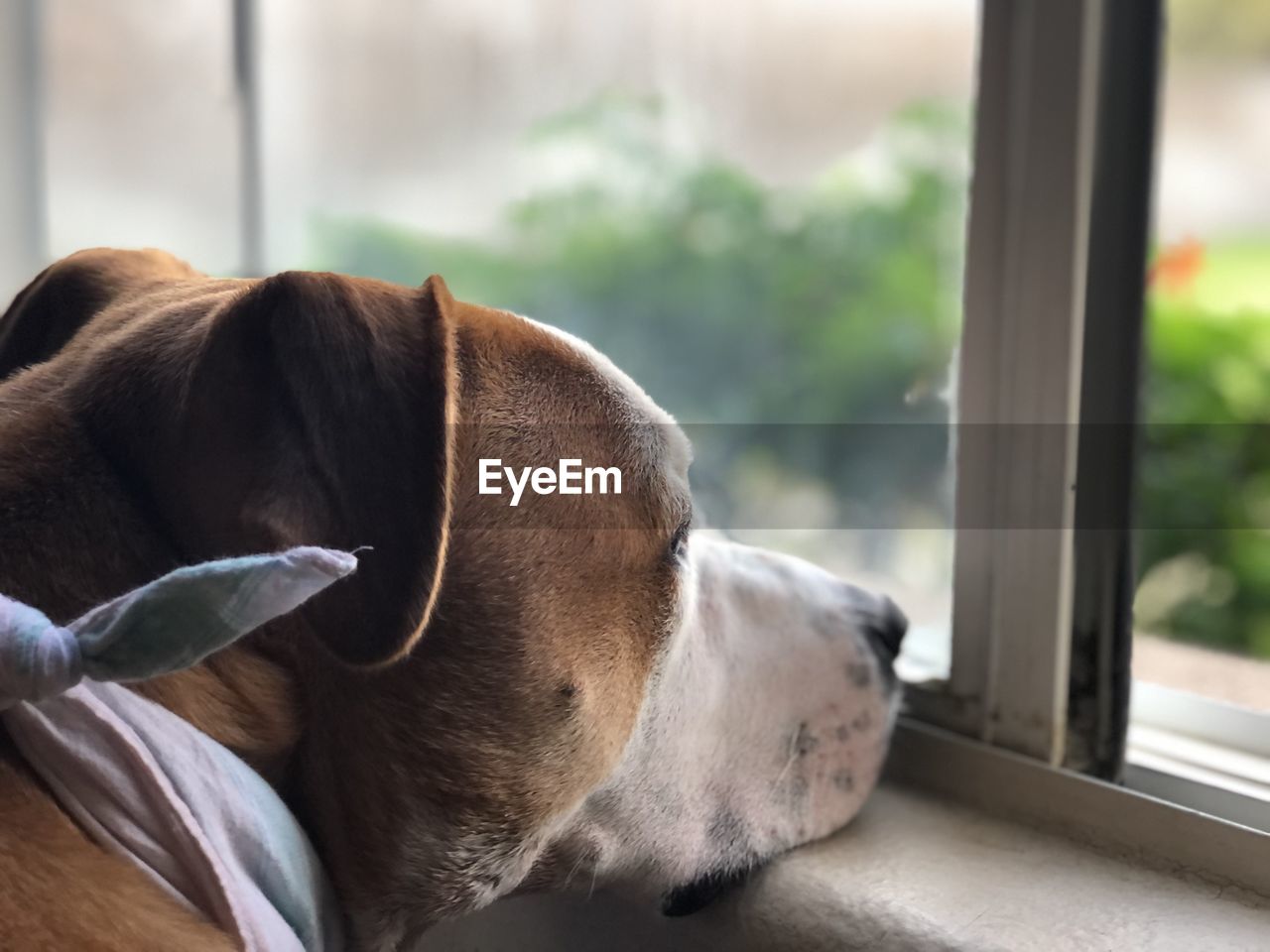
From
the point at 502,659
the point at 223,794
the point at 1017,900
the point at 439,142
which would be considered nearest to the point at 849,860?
the point at 1017,900

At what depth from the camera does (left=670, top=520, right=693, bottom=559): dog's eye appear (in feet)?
3.34

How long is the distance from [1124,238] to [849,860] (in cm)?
68

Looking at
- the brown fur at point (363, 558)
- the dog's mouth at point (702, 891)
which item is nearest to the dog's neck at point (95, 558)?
the brown fur at point (363, 558)

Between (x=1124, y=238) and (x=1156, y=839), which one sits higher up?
(x=1124, y=238)

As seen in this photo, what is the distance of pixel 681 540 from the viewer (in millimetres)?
1033

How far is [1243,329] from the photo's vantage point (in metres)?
1.05

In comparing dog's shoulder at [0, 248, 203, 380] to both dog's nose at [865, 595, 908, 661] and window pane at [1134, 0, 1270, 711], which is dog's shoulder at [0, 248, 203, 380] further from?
window pane at [1134, 0, 1270, 711]

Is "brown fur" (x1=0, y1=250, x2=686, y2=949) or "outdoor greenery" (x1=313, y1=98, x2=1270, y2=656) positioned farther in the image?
"outdoor greenery" (x1=313, y1=98, x2=1270, y2=656)

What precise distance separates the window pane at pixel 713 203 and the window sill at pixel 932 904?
253 millimetres

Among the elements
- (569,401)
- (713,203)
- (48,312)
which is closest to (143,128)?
(48,312)

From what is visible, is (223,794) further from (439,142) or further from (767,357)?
(439,142)

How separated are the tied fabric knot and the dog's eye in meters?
0.43

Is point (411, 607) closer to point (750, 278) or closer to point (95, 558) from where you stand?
point (95, 558)

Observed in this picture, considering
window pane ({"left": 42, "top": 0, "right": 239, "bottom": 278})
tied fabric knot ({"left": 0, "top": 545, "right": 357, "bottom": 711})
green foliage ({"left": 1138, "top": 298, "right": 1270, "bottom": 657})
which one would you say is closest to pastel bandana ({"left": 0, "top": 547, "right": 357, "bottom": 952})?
tied fabric knot ({"left": 0, "top": 545, "right": 357, "bottom": 711})
